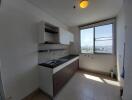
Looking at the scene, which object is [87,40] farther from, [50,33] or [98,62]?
[50,33]

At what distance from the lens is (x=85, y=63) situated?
4.14 meters

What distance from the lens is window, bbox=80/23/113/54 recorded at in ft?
11.3

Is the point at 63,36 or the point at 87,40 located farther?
the point at 87,40

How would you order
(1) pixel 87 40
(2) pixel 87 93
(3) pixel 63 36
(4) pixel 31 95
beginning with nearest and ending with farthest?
(4) pixel 31 95
(2) pixel 87 93
(3) pixel 63 36
(1) pixel 87 40

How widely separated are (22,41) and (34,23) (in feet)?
2.29

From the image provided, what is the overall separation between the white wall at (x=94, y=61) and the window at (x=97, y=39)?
250 millimetres

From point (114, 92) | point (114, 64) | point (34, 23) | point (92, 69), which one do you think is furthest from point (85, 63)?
point (34, 23)

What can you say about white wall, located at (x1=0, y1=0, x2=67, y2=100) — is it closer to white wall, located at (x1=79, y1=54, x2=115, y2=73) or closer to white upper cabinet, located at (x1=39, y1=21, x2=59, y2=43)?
white upper cabinet, located at (x1=39, y1=21, x2=59, y2=43)

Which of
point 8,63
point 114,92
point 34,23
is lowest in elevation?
point 114,92

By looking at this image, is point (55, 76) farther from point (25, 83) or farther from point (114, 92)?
point (114, 92)

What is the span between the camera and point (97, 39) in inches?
150

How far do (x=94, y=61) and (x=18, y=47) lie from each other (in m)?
3.50

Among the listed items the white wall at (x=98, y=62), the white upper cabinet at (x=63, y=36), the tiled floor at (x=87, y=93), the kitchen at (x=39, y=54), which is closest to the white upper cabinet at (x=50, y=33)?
the kitchen at (x=39, y=54)

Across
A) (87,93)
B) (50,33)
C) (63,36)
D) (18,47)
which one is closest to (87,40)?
(63,36)
